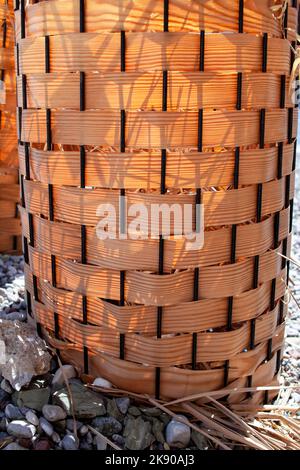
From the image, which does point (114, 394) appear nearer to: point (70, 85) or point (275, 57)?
point (70, 85)

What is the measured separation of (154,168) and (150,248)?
0.23 m

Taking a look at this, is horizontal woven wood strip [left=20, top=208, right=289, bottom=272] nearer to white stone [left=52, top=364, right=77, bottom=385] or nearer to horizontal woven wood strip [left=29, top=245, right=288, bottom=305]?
horizontal woven wood strip [left=29, top=245, right=288, bottom=305]

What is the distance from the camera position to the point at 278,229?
6.16 feet

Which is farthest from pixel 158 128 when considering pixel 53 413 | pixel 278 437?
pixel 278 437

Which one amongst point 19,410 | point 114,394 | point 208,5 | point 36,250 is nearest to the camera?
point 208,5

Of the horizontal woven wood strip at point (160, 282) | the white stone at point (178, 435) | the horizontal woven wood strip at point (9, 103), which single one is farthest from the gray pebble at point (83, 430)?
the horizontal woven wood strip at point (9, 103)

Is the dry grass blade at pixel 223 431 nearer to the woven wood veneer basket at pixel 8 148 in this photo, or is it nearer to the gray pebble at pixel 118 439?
the gray pebble at pixel 118 439

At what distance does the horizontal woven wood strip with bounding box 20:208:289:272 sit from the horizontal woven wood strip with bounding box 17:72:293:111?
360 millimetres

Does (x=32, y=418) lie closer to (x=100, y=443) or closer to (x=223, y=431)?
(x=100, y=443)

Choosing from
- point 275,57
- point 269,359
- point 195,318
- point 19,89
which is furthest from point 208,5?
point 269,359

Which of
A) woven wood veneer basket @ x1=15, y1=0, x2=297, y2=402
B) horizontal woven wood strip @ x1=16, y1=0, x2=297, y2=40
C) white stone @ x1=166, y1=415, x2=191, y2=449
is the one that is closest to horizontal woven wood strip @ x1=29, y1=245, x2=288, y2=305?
woven wood veneer basket @ x1=15, y1=0, x2=297, y2=402

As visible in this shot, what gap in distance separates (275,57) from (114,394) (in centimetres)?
110

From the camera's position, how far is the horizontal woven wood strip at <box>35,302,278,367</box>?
175 cm

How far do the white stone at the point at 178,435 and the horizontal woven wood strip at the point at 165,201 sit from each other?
1.92 feet
